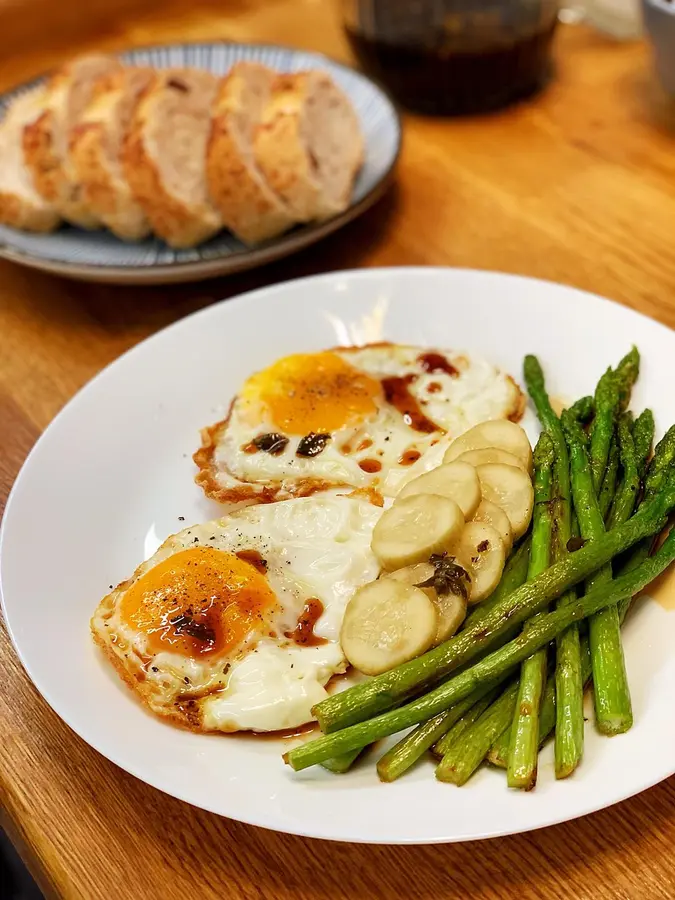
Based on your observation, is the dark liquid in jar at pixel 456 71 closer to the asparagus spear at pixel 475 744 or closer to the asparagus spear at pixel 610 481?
the asparagus spear at pixel 610 481

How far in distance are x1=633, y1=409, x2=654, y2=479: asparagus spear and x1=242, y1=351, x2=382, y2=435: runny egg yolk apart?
0.89 m

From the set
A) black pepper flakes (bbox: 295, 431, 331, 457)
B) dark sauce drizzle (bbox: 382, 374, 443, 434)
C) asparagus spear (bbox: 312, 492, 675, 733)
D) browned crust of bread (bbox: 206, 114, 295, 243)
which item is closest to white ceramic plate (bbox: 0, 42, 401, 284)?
browned crust of bread (bbox: 206, 114, 295, 243)

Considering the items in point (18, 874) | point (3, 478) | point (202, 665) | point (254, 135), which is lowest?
point (18, 874)

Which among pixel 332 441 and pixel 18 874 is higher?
pixel 332 441

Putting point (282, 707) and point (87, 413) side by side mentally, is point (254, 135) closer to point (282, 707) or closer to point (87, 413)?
point (87, 413)

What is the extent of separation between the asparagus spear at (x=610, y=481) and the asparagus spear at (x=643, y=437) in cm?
6

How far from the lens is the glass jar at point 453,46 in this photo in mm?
4684

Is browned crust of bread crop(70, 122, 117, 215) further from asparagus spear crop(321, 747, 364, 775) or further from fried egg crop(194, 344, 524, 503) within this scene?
asparagus spear crop(321, 747, 364, 775)

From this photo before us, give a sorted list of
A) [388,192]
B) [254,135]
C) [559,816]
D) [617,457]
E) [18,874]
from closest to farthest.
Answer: [559,816], [617,457], [18,874], [254,135], [388,192]

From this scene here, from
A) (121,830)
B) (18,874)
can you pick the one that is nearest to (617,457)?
(121,830)

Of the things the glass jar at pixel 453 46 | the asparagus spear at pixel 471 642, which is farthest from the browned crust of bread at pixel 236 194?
the asparagus spear at pixel 471 642

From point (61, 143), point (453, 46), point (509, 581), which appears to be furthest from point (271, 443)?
point (453, 46)

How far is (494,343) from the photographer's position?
136 inches

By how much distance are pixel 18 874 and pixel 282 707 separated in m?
2.18
